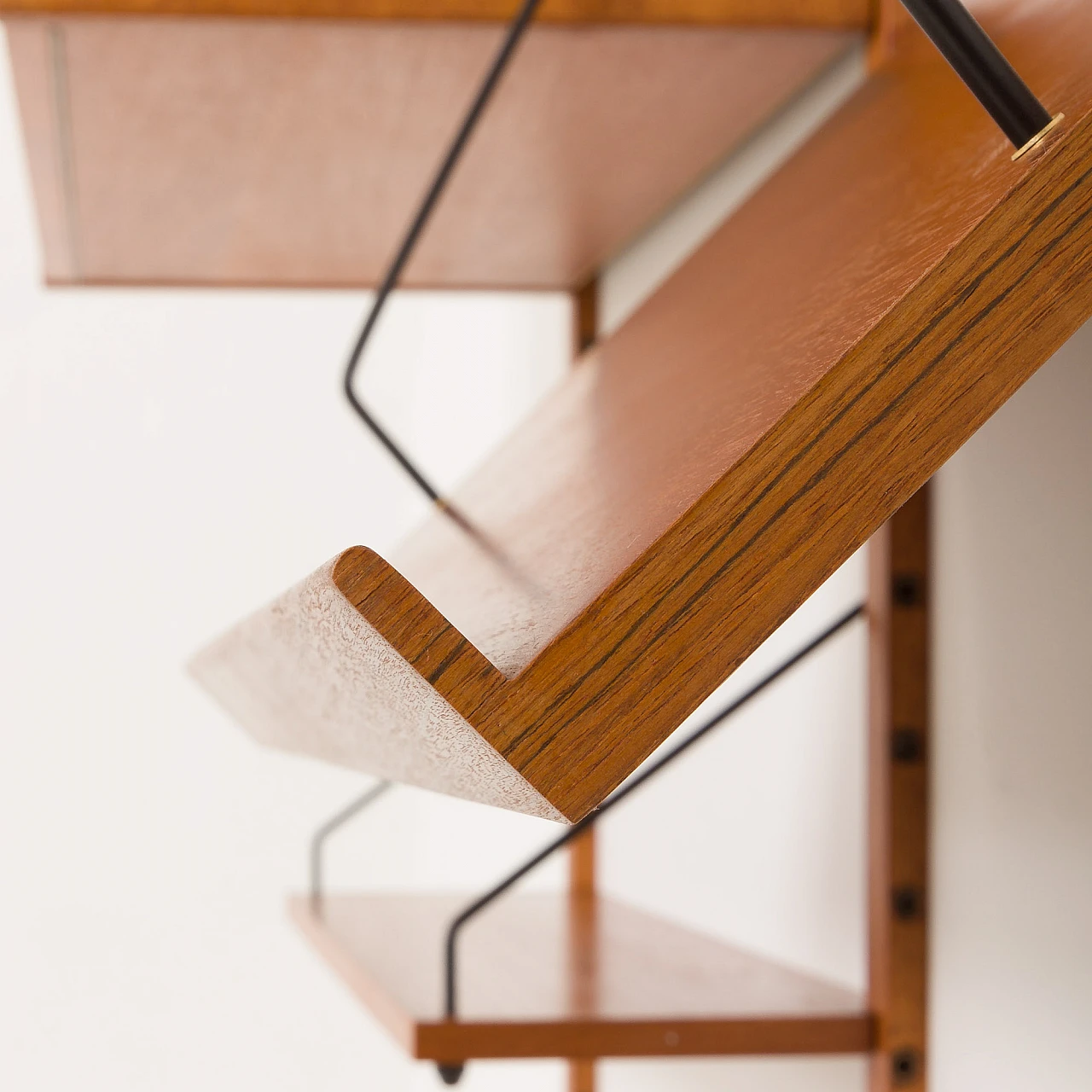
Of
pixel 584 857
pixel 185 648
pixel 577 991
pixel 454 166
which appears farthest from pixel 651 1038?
pixel 185 648

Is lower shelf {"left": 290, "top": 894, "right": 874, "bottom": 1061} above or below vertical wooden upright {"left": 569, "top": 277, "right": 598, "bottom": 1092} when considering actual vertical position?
below

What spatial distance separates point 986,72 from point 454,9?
36 cm

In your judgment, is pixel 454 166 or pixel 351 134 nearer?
pixel 454 166

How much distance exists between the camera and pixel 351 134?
2.42 ft

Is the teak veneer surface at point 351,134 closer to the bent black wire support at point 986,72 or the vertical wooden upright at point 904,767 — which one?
the vertical wooden upright at point 904,767

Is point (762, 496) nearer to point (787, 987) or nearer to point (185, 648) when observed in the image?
point (787, 987)

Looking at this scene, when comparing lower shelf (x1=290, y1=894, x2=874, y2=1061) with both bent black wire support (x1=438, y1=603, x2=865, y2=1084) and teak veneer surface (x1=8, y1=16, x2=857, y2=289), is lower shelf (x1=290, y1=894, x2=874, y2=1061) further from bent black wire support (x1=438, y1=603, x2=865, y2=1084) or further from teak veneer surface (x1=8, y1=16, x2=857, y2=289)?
teak veneer surface (x1=8, y1=16, x2=857, y2=289)

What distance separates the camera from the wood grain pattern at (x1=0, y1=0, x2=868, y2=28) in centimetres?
56

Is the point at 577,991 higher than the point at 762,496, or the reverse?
the point at 762,496

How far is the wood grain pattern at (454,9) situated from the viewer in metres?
0.56

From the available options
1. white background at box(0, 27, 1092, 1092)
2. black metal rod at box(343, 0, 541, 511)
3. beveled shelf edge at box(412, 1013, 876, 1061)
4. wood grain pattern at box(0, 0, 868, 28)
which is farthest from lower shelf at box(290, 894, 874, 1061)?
white background at box(0, 27, 1092, 1092)

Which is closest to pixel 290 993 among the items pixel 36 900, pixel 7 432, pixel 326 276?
pixel 36 900

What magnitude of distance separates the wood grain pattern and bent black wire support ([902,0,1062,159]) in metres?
0.34

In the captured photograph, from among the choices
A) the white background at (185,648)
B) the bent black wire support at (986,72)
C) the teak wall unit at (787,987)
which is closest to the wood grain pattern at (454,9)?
the teak wall unit at (787,987)
